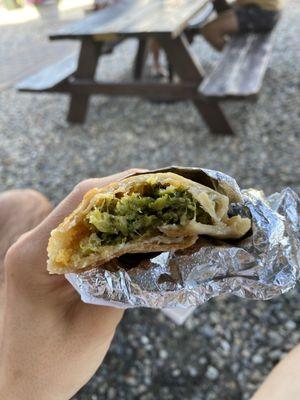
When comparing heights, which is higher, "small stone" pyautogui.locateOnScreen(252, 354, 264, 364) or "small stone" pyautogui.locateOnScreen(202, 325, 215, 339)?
"small stone" pyautogui.locateOnScreen(202, 325, 215, 339)

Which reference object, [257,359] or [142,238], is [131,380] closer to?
Result: [257,359]

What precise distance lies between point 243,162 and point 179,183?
8.43 feet

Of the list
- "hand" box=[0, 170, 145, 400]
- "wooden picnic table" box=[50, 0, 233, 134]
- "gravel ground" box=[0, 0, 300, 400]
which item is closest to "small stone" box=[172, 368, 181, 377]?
"gravel ground" box=[0, 0, 300, 400]

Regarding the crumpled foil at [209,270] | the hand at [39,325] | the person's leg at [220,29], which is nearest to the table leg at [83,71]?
the person's leg at [220,29]

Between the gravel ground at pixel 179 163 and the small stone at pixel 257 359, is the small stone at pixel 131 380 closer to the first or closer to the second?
the gravel ground at pixel 179 163

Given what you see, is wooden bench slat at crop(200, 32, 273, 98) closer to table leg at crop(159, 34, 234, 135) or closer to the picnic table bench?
the picnic table bench

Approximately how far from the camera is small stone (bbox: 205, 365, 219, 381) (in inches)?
82.7

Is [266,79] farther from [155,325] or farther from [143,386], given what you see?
[143,386]

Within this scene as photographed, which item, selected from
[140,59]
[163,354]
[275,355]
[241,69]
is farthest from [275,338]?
[140,59]

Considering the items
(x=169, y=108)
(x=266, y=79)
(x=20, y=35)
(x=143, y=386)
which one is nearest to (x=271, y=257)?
(x=143, y=386)

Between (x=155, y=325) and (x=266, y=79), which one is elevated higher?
(x=155, y=325)

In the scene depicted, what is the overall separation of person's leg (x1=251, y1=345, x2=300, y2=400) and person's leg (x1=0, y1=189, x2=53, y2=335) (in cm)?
114

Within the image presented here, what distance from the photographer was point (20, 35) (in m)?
8.42

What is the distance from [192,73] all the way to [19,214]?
233 cm
